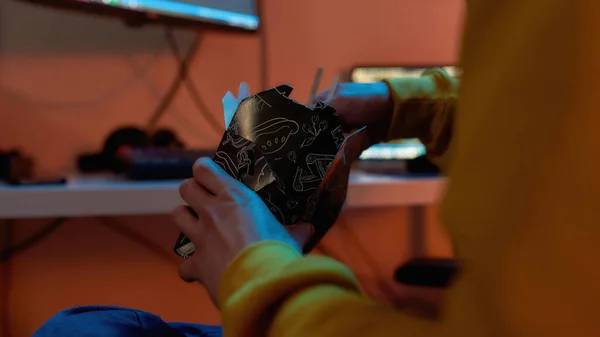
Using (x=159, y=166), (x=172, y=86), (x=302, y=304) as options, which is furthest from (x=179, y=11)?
(x=302, y=304)

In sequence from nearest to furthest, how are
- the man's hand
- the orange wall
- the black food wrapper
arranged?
1. the man's hand
2. the black food wrapper
3. the orange wall

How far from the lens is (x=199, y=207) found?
0.40 metres

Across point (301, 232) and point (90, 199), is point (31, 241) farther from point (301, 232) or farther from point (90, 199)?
point (301, 232)

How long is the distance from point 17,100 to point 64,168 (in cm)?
18

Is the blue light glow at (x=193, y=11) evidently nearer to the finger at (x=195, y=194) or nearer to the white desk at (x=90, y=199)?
the white desk at (x=90, y=199)

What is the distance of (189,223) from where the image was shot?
0.41 m

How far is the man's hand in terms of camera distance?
346 mm

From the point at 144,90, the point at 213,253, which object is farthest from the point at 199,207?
the point at 144,90

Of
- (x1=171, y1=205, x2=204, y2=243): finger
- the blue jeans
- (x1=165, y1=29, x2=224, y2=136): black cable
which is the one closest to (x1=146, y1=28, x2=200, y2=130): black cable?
(x1=165, y1=29, x2=224, y2=136): black cable

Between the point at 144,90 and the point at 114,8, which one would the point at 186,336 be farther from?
the point at 144,90

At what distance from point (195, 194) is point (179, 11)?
→ 0.73m

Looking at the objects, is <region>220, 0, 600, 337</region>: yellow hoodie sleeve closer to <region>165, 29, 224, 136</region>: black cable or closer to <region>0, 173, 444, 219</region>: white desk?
<region>0, 173, 444, 219</region>: white desk

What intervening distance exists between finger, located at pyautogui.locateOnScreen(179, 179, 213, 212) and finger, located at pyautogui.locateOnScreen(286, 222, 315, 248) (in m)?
0.09

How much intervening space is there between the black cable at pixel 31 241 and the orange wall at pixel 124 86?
0.01m
